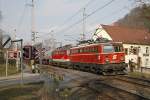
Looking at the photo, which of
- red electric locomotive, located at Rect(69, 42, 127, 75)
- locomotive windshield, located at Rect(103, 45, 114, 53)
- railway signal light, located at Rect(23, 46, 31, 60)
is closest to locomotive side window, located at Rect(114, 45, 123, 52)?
red electric locomotive, located at Rect(69, 42, 127, 75)

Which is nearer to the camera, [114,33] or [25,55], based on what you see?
[25,55]

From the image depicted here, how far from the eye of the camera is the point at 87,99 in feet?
52.3

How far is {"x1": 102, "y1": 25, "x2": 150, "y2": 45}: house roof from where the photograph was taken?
234 ft

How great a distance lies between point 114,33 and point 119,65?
140 feet

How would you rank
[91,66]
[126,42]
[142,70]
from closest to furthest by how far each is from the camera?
[91,66] < [142,70] < [126,42]

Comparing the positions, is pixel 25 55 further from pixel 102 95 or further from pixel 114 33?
pixel 114 33

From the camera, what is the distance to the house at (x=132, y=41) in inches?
2646

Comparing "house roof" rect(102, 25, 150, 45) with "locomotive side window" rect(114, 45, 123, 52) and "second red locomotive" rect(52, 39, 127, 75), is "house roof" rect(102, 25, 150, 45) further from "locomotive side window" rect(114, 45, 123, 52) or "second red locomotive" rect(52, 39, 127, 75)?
"locomotive side window" rect(114, 45, 123, 52)

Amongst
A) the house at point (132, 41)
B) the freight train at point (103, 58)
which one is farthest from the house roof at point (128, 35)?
the freight train at point (103, 58)

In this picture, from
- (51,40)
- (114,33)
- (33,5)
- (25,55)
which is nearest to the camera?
(25,55)

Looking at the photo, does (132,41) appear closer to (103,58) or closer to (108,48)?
(108,48)

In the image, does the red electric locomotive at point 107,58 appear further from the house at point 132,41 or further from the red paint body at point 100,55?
the house at point 132,41

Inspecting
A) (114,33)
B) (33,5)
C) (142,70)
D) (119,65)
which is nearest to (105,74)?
(119,65)

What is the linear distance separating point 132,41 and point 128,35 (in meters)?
4.54
